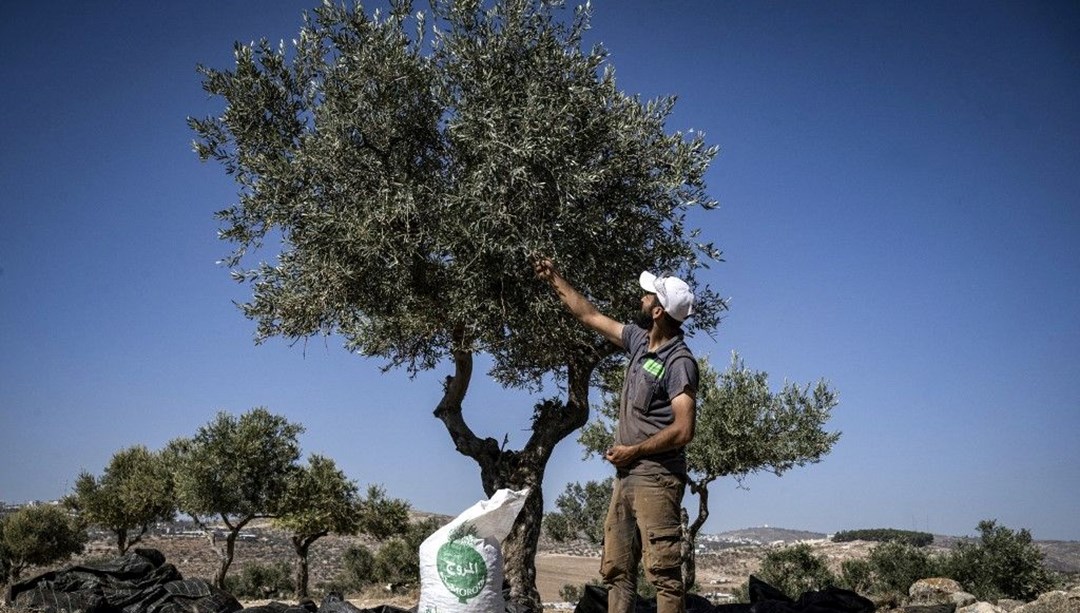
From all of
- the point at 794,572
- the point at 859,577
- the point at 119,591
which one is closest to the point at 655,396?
the point at 119,591

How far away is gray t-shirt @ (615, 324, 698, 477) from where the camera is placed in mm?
6641

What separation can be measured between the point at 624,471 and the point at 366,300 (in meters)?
6.34

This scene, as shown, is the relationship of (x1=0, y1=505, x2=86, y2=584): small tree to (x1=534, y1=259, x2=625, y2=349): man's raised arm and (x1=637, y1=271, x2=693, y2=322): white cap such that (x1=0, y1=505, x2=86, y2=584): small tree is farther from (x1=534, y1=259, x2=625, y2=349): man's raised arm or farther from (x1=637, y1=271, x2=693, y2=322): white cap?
(x1=637, y1=271, x2=693, y2=322): white cap

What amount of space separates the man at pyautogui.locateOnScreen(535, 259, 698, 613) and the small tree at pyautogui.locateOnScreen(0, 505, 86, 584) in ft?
140

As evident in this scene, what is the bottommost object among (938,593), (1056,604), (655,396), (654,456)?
(938,593)

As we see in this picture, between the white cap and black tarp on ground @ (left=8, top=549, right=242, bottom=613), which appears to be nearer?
the white cap

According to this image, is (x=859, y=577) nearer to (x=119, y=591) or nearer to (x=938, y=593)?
(x=938, y=593)

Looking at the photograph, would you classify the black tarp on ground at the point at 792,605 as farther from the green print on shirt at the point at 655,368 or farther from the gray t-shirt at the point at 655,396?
the green print on shirt at the point at 655,368

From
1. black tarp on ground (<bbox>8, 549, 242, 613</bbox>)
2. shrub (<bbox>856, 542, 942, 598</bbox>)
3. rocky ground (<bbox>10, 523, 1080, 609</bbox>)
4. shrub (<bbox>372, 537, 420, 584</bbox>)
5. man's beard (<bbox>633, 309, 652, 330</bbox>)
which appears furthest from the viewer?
rocky ground (<bbox>10, 523, 1080, 609</bbox>)

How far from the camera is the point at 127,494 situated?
122ft

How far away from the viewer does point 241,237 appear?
13.0 metres

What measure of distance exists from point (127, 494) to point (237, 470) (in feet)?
36.7

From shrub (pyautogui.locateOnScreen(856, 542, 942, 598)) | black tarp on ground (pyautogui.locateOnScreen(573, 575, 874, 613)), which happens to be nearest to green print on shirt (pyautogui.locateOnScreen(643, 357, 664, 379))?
black tarp on ground (pyautogui.locateOnScreen(573, 575, 874, 613))

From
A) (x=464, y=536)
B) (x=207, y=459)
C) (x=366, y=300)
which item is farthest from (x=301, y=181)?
(x=207, y=459)
